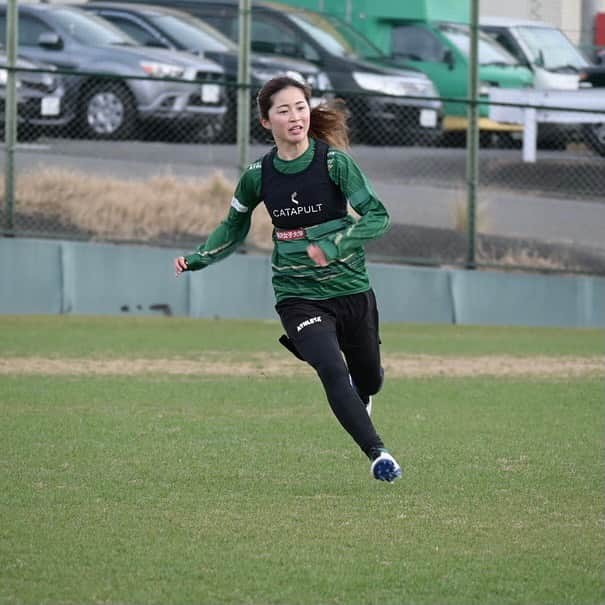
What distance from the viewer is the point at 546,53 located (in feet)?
64.8

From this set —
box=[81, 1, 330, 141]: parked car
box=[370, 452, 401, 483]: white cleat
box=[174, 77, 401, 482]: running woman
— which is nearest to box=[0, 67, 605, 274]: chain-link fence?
box=[81, 1, 330, 141]: parked car

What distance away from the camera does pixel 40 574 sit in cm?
578

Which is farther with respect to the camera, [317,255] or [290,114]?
[290,114]

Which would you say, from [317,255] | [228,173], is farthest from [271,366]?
[317,255]

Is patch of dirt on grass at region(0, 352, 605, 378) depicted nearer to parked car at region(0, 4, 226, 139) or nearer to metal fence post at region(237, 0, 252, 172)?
metal fence post at region(237, 0, 252, 172)

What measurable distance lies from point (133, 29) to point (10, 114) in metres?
2.12

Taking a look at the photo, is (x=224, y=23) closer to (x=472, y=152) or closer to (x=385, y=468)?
(x=472, y=152)

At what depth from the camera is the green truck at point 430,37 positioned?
758 inches

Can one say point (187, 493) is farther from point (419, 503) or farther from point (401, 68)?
point (401, 68)

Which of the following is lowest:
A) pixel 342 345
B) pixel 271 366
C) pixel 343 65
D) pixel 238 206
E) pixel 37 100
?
pixel 271 366

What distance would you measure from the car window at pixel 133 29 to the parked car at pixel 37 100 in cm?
105

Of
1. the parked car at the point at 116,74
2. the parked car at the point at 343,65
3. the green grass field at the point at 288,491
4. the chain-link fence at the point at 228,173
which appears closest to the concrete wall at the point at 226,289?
the chain-link fence at the point at 228,173

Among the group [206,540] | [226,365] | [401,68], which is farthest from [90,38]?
[206,540]

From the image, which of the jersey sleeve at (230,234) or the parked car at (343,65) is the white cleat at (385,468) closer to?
the jersey sleeve at (230,234)
